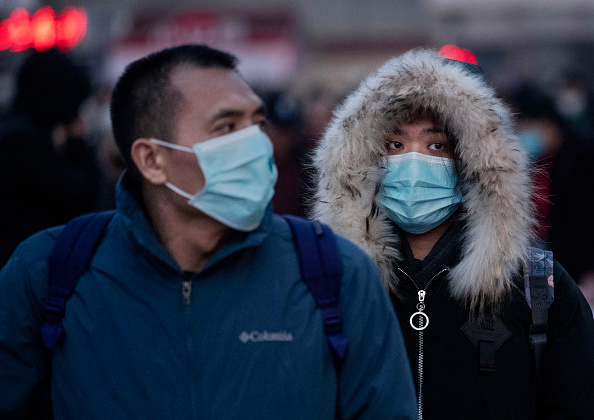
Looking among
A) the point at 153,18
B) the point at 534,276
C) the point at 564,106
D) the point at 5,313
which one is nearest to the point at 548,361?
the point at 534,276

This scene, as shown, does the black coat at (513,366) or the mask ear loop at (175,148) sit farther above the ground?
the mask ear loop at (175,148)

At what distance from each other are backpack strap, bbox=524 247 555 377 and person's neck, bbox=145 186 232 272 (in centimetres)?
106

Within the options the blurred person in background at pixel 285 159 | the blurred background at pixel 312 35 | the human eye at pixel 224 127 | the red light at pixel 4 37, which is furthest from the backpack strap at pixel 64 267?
the red light at pixel 4 37

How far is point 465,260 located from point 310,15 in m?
25.6

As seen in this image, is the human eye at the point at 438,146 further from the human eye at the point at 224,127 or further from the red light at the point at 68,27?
the red light at the point at 68,27

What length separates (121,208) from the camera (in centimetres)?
232

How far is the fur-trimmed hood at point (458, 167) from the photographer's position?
110 inches

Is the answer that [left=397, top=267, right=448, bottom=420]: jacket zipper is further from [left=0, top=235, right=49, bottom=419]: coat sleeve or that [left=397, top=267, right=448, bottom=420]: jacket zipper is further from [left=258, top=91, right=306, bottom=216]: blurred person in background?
[left=258, top=91, right=306, bottom=216]: blurred person in background

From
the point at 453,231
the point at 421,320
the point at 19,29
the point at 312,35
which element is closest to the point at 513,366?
the point at 421,320

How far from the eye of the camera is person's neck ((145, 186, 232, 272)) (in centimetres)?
232

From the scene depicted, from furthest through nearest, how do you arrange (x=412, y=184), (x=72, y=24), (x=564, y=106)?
(x=72, y=24) → (x=564, y=106) → (x=412, y=184)

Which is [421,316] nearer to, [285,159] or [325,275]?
[325,275]

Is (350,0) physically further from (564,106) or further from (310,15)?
(564,106)

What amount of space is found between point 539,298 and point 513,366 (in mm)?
244
